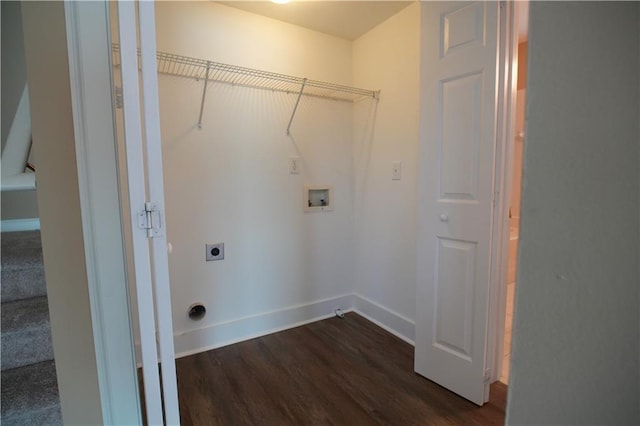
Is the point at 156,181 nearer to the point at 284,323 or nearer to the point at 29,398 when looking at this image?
the point at 29,398

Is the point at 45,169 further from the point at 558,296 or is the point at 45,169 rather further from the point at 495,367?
the point at 495,367

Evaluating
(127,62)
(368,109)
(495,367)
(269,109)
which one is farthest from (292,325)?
(127,62)

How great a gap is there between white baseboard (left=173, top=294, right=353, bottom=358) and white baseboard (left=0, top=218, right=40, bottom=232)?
1041 millimetres

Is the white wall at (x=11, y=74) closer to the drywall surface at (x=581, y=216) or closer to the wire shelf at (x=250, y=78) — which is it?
the wire shelf at (x=250, y=78)

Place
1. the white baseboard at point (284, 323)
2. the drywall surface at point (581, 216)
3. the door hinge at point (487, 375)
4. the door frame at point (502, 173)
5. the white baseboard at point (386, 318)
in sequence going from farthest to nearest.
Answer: the white baseboard at point (386, 318) → the white baseboard at point (284, 323) → the door hinge at point (487, 375) → the door frame at point (502, 173) → the drywall surface at point (581, 216)

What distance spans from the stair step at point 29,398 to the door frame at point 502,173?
5.78 ft

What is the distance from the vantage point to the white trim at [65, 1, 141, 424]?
67 cm

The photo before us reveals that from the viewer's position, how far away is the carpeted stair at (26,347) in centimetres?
89

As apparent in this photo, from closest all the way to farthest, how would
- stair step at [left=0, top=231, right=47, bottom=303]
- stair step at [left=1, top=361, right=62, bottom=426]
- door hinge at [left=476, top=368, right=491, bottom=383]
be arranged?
stair step at [left=1, top=361, right=62, bottom=426] < stair step at [left=0, top=231, right=47, bottom=303] < door hinge at [left=476, top=368, right=491, bottom=383]

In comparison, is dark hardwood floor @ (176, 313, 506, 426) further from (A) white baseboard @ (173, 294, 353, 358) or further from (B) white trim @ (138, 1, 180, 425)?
(B) white trim @ (138, 1, 180, 425)

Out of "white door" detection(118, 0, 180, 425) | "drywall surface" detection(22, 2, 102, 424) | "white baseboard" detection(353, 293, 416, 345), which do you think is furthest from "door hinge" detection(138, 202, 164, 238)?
"white baseboard" detection(353, 293, 416, 345)

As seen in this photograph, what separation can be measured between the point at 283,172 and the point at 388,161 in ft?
2.57

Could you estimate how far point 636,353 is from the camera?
345 millimetres

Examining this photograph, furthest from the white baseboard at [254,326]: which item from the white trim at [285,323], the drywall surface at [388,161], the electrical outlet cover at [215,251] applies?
the electrical outlet cover at [215,251]
